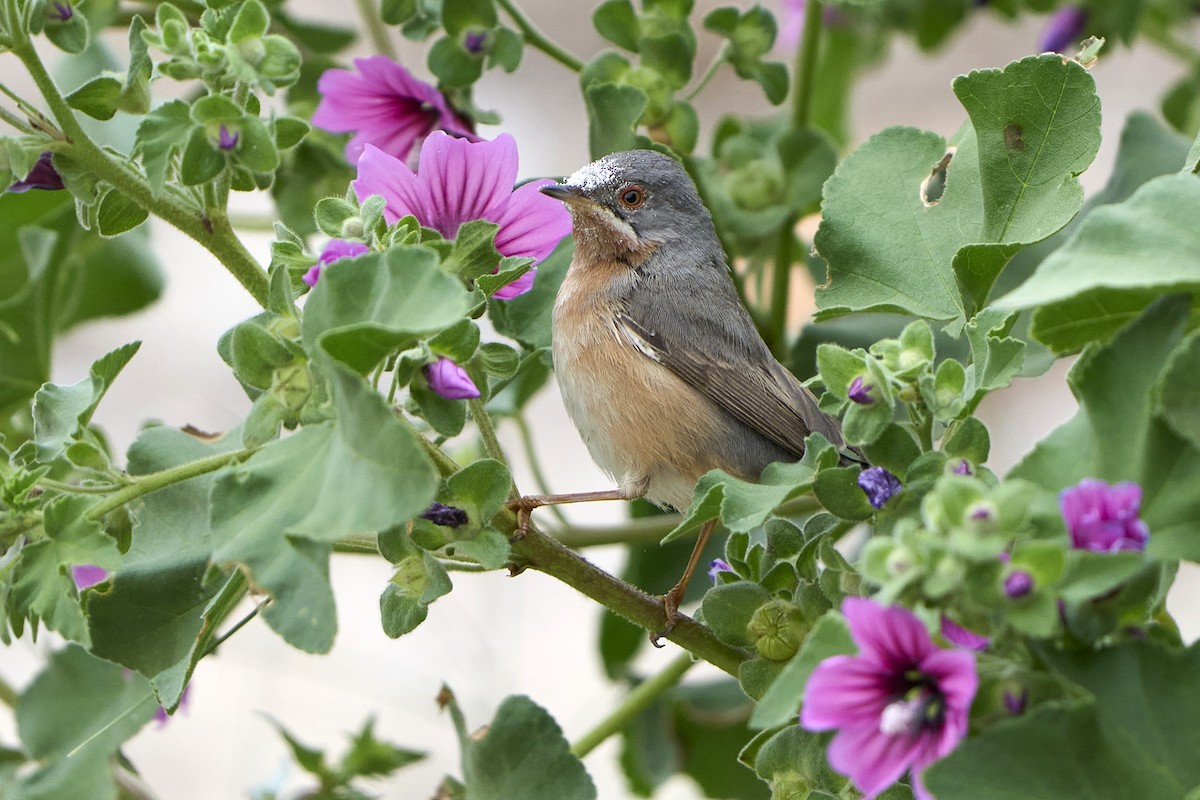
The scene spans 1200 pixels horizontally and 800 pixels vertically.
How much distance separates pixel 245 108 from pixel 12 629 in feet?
1.70

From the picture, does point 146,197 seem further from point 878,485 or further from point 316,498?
point 878,485

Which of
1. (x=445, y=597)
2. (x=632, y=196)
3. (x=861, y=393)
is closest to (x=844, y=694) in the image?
(x=861, y=393)

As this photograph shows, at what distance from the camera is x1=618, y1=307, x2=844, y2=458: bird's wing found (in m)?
2.28

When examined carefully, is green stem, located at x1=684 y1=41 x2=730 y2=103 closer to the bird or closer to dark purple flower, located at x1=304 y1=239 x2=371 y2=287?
the bird

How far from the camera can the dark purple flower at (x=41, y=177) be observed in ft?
4.72

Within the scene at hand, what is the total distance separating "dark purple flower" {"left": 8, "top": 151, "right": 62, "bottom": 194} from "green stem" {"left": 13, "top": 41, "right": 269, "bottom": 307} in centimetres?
6

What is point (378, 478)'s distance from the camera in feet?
3.48

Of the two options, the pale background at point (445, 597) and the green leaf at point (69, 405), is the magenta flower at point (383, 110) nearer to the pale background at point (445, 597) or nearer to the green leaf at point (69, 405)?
the green leaf at point (69, 405)

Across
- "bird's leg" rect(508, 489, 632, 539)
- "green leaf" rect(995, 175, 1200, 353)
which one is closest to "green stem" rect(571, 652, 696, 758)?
"bird's leg" rect(508, 489, 632, 539)

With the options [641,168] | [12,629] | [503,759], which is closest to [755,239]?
[641,168]

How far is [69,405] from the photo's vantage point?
1.40 metres

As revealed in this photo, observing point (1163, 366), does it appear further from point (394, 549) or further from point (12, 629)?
point (12, 629)

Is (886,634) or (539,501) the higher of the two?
(886,634)

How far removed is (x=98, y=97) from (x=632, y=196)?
1289 mm
